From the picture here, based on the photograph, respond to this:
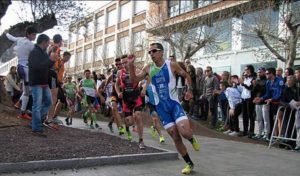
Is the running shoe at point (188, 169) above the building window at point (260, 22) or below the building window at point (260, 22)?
below

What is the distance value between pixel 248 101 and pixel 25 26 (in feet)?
27.0

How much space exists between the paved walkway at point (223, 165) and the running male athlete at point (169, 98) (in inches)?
20.4

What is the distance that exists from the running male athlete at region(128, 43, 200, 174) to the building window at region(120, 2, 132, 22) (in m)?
44.4

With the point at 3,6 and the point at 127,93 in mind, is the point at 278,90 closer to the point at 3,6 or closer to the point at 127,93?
the point at 127,93

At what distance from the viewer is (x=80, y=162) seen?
6.83 metres

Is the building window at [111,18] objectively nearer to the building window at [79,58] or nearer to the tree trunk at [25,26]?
the building window at [79,58]

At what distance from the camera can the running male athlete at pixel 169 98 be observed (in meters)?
6.69

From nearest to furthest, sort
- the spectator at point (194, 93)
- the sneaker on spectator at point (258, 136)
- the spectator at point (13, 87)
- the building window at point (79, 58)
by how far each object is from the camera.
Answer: the sneaker on spectator at point (258, 136) < the spectator at point (194, 93) < the spectator at point (13, 87) < the building window at point (79, 58)

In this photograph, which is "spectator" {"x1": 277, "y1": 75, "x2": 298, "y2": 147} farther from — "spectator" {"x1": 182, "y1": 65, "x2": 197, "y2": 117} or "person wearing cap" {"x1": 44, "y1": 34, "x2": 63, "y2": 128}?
"person wearing cap" {"x1": 44, "y1": 34, "x2": 63, "y2": 128}

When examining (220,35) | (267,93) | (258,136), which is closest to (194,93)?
(258,136)

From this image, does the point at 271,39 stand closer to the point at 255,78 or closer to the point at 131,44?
the point at 255,78

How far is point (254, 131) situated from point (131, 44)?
28829 millimetres

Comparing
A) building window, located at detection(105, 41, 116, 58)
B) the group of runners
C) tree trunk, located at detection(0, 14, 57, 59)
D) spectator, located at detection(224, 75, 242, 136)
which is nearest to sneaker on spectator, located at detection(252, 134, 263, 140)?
spectator, located at detection(224, 75, 242, 136)

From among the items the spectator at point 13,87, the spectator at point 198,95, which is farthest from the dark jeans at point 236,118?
the spectator at point 13,87
